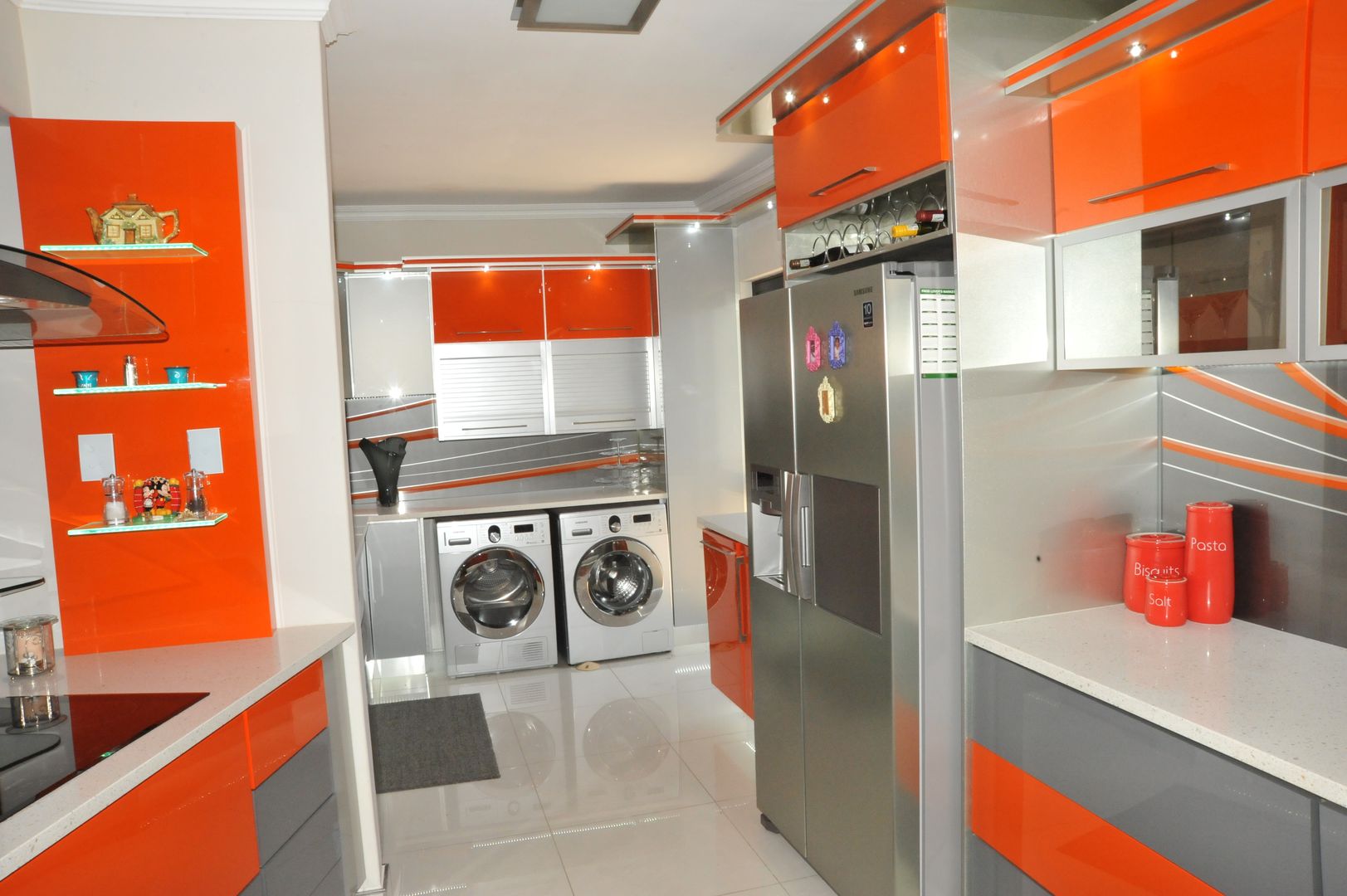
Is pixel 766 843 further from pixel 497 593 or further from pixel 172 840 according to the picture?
pixel 497 593

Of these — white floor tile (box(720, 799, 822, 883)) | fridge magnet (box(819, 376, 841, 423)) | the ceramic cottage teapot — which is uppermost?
the ceramic cottage teapot

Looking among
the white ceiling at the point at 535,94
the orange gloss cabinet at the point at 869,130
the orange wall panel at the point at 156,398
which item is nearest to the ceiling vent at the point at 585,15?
the white ceiling at the point at 535,94

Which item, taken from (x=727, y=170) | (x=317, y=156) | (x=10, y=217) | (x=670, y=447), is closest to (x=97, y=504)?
(x=10, y=217)

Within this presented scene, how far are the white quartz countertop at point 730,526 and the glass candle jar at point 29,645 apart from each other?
231 centimetres

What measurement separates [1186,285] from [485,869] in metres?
2.62

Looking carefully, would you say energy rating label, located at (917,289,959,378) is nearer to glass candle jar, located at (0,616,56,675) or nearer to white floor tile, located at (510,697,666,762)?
glass candle jar, located at (0,616,56,675)

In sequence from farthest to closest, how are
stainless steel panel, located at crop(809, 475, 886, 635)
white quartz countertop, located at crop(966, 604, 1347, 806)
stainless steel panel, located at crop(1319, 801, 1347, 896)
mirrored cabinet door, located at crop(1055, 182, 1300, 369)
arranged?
stainless steel panel, located at crop(809, 475, 886, 635), mirrored cabinet door, located at crop(1055, 182, 1300, 369), white quartz countertop, located at crop(966, 604, 1347, 806), stainless steel panel, located at crop(1319, 801, 1347, 896)

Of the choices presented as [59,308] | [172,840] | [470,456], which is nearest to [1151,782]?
[172,840]

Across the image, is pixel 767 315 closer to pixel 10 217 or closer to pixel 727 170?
pixel 10 217

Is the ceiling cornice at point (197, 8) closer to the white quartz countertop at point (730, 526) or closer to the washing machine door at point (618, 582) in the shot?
the white quartz countertop at point (730, 526)

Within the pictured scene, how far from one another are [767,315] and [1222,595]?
1421 millimetres

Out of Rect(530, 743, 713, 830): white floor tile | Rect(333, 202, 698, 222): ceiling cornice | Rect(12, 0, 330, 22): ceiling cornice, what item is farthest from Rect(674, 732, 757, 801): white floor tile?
Rect(333, 202, 698, 222): ceiling cornice

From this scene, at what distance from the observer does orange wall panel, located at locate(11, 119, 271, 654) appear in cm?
239

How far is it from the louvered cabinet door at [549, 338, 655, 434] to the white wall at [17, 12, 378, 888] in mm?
2630
